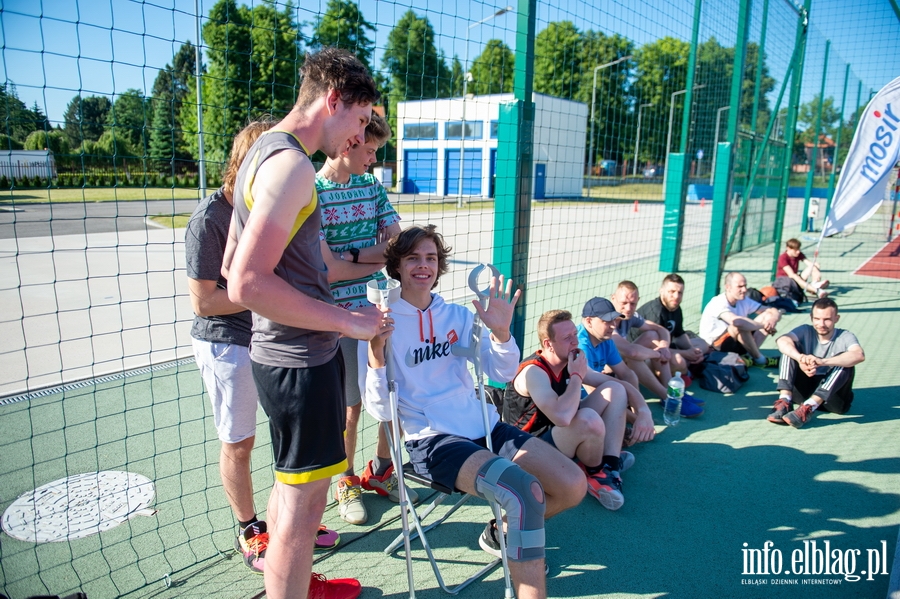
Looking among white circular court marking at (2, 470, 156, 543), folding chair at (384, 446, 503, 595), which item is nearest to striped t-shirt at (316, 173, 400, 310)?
folding chair at (384, 446, 503, 595)

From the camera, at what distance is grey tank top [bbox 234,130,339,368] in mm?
1604

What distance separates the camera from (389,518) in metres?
2.88

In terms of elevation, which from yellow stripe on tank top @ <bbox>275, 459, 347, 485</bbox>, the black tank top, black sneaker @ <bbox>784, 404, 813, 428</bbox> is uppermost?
yellow stripe on tank top @ <bbox>275, 459, 347, 485</bbox>

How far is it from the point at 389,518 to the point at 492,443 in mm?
758

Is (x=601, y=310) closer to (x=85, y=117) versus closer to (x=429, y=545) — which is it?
(x=429, y=545)

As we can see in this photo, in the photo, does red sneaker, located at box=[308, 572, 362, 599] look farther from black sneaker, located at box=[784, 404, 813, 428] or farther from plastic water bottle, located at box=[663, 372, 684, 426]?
black sneaker, located at box=[784, 404, 813, 428]

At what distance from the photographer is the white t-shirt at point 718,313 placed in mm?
5363

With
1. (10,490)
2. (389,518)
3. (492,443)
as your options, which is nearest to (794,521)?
(492,443)

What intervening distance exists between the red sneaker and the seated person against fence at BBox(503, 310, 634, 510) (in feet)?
3.96

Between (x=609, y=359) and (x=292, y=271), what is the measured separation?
2.74 meters

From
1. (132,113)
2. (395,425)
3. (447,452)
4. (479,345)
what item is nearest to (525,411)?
(479,345)

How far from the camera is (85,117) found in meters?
2.52

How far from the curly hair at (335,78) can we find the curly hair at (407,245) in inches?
31.5

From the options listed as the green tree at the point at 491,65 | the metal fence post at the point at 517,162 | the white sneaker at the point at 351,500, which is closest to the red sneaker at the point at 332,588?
the white sneaker at the point at 351,500
